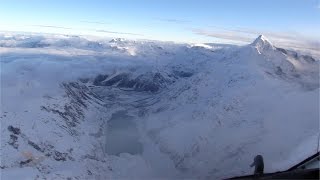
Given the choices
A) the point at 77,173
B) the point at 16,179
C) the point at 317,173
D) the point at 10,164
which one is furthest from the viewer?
the point at 77,173

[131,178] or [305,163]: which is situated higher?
[305,163]

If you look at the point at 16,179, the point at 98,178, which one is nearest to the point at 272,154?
the point at 98,178

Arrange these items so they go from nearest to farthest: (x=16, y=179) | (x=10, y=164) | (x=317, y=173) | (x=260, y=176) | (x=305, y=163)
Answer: (x=317, y=173) → (x=260, y=176) → (x=305, y=163) → (x=16, y=179) → (x=10, y=164)

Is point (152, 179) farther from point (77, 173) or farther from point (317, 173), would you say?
point (317, 173)

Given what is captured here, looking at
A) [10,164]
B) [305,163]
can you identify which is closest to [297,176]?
[305,163]

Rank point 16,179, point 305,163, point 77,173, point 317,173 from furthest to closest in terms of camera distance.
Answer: point 77,173
point 16,179
point 305,163
point 317,173

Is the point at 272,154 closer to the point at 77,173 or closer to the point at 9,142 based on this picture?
the point at 77,173

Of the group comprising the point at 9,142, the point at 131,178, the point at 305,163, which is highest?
the point at 305,163

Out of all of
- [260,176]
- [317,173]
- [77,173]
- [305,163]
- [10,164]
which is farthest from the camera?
[77,173]

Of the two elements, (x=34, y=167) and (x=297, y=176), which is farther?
(x=34, y=167)

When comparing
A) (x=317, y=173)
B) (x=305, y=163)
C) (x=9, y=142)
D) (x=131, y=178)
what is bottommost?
(x=131, y=178)
